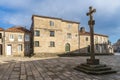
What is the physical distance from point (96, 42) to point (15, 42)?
22.9 metres

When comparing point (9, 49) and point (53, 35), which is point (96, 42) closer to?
point (53, 35)

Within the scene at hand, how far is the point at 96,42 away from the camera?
1751 inches

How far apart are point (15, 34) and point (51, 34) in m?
7.79

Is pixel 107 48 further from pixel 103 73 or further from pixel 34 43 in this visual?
pixel 103 73

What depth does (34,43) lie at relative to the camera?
3275 centimetres

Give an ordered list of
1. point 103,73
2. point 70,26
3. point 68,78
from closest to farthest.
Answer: point 68,78 < point 103,73 < point 70,26

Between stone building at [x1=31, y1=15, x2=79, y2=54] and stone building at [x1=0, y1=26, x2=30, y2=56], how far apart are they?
2017mm

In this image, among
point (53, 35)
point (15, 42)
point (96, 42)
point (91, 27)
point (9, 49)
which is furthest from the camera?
point (96, 42)

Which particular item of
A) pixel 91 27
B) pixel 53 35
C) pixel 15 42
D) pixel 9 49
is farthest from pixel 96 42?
pixel 91 27

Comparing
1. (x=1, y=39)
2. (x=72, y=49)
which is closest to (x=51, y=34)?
(x=72, y=49)

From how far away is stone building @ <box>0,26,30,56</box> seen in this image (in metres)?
32.1

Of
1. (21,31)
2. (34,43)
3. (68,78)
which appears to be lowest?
(68,78)

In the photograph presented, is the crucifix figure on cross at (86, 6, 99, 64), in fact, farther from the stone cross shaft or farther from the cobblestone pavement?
the cobblestone pavement

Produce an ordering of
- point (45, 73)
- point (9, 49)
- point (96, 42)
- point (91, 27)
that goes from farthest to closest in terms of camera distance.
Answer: point (96, 42), point (9, 49), point (91, 27), point (45, 73)
